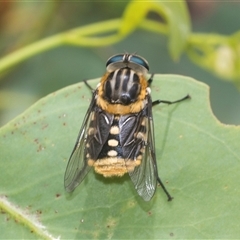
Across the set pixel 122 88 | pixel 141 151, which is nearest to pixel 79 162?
pixel 141 151

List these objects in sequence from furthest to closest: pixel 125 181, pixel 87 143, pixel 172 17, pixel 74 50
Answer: pixel 74 50
pixel 172 17
pixel 87 143
pixel 125 181

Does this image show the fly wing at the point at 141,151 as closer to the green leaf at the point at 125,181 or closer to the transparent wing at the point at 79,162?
the green leaf at the point at 125,181

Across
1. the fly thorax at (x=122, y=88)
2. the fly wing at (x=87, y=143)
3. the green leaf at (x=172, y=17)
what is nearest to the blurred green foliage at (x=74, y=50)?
the green leaf at (x=172, y=17)

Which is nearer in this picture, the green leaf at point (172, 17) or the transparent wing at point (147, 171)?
the transparent wing at point (147, 171)

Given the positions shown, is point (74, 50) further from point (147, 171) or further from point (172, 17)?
point (147, 171)

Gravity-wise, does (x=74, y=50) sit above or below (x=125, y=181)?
below

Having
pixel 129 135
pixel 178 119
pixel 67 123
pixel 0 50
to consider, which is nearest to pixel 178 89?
pixel 178 119

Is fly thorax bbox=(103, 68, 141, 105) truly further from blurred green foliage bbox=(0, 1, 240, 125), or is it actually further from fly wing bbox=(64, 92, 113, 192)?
blurred green foliage bbox=(0, 1, 240, 125)

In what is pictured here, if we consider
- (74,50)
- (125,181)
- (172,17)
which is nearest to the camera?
(125,181)
